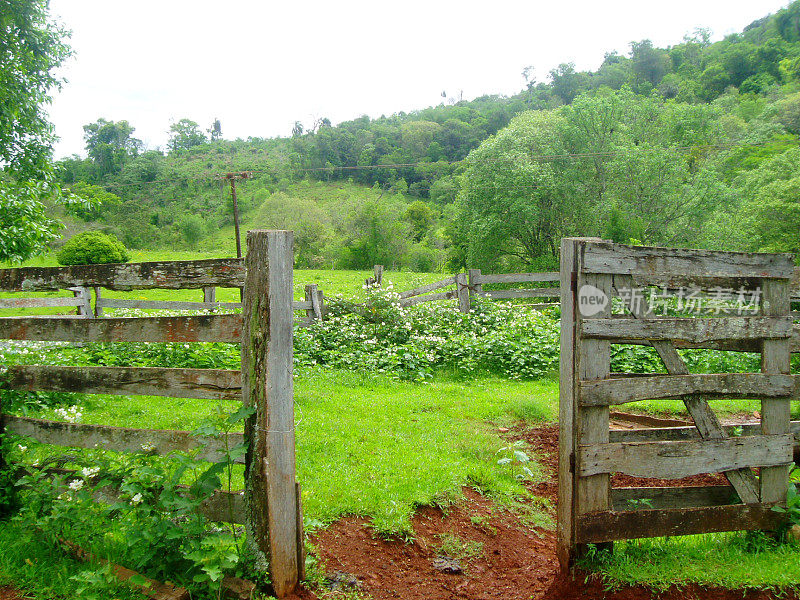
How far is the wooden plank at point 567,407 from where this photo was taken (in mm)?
3072

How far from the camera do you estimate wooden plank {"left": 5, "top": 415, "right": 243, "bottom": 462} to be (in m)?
2.82

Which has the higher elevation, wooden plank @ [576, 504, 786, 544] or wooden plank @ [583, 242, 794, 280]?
wooden plank @ [583, 242, 794, 280]

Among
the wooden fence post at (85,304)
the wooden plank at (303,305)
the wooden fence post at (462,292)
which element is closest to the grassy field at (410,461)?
the wooden plank at (303,305)

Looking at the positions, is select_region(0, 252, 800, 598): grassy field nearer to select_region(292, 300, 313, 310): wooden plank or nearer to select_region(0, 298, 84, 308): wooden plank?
select_region(292, 300, 313, 310): wooden plank

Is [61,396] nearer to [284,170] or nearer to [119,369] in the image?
[119,369]

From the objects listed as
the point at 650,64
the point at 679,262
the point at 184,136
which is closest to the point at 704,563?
the point at 679,262

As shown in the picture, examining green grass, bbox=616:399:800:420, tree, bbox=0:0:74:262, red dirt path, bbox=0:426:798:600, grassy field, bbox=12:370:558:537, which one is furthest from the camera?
tree, bbox=0:0:74:262

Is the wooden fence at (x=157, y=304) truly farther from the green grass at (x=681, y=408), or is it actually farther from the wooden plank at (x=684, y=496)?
the wooden plank at (x=684, y=496)

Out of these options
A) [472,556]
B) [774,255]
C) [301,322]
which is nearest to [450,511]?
[472,556]

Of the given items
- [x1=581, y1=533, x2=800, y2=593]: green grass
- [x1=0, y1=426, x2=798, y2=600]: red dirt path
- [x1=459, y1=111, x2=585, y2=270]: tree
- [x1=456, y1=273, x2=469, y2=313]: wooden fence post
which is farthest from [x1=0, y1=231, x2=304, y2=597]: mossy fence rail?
[x1=459, y1=111, x2=585, y2=270]: tree

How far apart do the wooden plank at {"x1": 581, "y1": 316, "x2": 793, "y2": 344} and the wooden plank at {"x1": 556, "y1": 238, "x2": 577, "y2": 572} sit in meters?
0.14

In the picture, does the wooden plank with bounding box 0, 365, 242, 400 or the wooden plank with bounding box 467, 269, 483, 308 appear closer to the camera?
the wooden plank with bounding box 0, 365, 242, 400

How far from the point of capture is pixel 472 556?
3.61 meters

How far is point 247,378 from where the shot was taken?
275 centimetres
